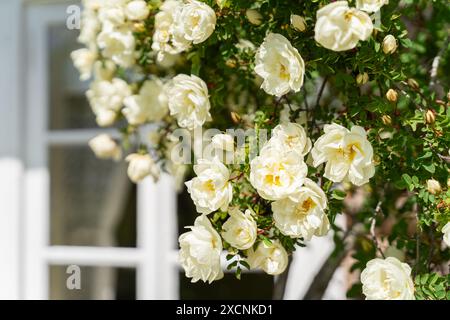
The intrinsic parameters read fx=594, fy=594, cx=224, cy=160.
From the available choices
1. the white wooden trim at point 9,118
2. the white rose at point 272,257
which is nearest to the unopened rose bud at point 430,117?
the white rose at point 272,257

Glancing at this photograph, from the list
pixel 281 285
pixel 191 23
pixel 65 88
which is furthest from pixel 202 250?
pixel 65 88

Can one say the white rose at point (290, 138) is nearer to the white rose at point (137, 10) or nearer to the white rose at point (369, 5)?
the white rose at point (369, 5)

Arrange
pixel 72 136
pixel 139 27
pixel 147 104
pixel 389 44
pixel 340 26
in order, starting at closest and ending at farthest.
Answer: pixel 340 26
pixel 389 44
pixel 139 27
pixel 147 104
pixel 72 136

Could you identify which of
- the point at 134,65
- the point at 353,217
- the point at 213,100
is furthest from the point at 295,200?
the point at 353,217

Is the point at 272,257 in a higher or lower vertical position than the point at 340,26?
lower

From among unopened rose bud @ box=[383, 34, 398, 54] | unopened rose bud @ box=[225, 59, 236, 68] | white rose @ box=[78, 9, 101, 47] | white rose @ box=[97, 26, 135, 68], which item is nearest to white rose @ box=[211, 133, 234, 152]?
unopened rose bud @ box=[225, 59, 236, 68]

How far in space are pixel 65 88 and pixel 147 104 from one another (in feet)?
3.51

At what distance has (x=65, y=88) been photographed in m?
2.50

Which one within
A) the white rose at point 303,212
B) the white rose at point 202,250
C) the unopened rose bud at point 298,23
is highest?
the unopened rose bud at point 298,23

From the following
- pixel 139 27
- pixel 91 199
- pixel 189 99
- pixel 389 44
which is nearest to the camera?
pixel 389 44

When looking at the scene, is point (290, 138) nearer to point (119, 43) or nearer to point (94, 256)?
point (119, 43)

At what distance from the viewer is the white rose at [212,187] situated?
1.04 m

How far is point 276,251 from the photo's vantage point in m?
1.13

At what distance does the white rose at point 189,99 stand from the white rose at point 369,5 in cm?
35
